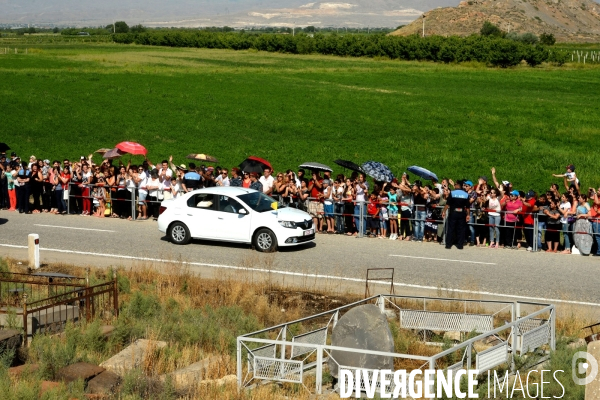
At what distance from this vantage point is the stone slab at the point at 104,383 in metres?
11.9

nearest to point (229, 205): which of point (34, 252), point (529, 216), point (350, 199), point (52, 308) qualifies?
point (350, 199)

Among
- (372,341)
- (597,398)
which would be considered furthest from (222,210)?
(597,398)

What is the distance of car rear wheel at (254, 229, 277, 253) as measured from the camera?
22.4m

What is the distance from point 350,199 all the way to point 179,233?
463cm

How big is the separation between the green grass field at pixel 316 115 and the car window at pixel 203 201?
15238 millimetres

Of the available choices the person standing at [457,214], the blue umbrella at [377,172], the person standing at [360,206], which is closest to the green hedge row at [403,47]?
the blue umbrella at [377,172]

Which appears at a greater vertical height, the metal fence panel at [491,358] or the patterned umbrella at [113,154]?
the metal fence panel at [491,358]

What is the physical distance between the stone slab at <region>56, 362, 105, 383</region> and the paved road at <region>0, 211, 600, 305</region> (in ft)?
26.0

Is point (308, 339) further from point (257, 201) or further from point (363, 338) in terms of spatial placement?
point (257, 201)

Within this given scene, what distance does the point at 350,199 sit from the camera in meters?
24.6

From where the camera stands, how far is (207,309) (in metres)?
16.6

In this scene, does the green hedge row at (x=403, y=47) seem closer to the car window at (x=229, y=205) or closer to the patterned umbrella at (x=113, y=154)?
the patterned umbrella at (x=113, y=154)

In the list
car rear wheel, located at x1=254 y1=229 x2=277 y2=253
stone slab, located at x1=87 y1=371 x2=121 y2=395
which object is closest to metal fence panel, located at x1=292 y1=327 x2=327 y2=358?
stone slab, located at x1=87 y1=371 x2=121 y2=395

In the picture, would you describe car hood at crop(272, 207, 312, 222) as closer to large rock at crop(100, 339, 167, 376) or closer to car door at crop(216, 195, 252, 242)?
car door at crop(216, 195, 252, 242)
